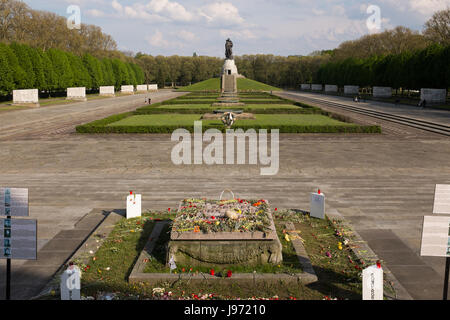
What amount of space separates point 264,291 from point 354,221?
13.9ft

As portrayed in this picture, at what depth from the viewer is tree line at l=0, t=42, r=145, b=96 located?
46.6 metres

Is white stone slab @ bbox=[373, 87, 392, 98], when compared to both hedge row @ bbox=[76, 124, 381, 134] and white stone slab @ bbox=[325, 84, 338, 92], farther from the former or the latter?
hedge row @ bbox=[76, 124, 381, 134]

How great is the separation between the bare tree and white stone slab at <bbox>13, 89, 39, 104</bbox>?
56988mm

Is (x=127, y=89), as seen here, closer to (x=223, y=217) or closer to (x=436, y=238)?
(x=223, y=217)

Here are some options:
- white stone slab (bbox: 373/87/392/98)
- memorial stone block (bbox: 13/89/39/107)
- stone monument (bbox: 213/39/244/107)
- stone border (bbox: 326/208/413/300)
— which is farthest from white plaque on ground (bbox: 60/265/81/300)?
white stone slab (bbox: 373/87/392/98)

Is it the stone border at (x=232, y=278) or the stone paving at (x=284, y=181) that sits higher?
the stone paving at (x=284, y=181)

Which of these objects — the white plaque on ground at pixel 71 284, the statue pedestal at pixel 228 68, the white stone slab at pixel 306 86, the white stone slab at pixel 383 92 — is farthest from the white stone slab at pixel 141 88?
the white plaque on ground at pixel 71 284

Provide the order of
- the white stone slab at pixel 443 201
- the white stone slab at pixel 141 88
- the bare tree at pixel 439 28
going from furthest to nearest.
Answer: the white stone slab at pixel 141 88, the bare tree at pixel 439 28, the white stone slab at pixel 443 201

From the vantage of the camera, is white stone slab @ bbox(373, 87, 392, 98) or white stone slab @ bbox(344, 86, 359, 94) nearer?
white stone slab @ bbox(373, 87, 392, 98)

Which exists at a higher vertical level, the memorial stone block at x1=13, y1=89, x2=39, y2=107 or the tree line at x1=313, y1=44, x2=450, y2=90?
the tree line at x1=313, y1=44, x2=450, y2=90

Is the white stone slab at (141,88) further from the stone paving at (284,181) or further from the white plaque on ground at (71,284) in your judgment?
the white plaque on ground at (71,284)

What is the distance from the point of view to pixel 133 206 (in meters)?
9.32

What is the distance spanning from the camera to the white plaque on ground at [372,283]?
5309mm

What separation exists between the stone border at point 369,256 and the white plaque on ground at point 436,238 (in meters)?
0.95
